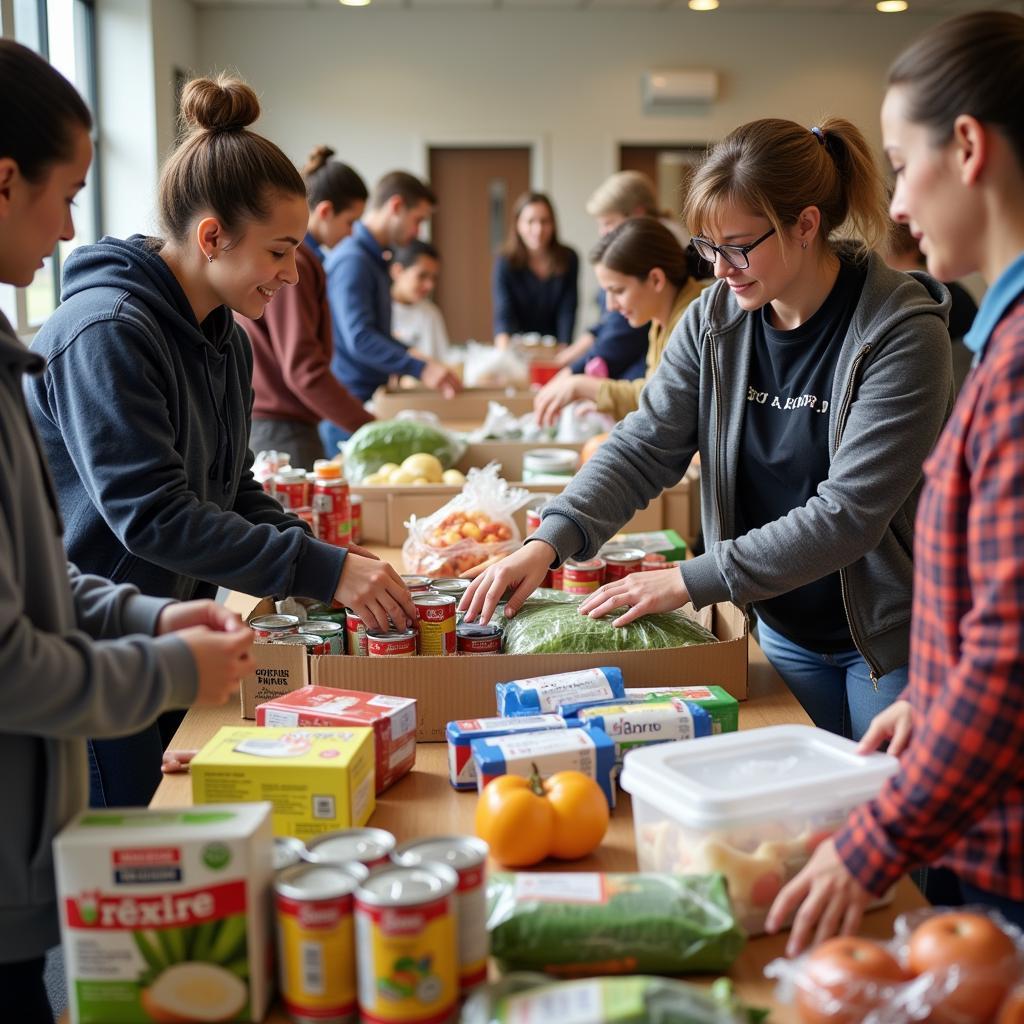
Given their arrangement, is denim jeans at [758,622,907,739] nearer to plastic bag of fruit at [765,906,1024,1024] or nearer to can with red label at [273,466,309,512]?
plastic bag of fruit at [765,906,1024,1024]

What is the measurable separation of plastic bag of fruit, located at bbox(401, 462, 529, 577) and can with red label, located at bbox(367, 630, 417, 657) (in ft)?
2.29

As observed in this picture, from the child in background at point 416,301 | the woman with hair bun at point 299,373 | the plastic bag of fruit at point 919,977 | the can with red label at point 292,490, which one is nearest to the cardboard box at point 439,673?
the plastic bag of fruit at point 919,977

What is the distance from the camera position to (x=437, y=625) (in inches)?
65.9

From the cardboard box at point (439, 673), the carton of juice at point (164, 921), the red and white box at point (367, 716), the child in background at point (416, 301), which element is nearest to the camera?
the carton of juice at point (164, 921)

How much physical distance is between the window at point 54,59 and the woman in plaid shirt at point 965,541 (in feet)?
13.8

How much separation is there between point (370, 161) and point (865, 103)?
3981 millimetres

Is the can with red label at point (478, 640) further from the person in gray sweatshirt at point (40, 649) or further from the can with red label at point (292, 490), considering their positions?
the can with red label at point (292, 490)

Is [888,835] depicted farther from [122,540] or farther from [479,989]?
[122,540]

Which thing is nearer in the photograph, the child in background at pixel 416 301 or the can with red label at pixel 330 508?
the can with red label at pixel 330 508

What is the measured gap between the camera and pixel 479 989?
955 mm

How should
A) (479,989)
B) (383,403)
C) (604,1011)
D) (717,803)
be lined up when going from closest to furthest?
(604,1011)
(479,989)
(717,803)
(383,403)

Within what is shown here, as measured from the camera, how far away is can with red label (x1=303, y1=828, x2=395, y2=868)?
1.02 m

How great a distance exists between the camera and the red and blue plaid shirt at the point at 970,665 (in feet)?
3.02

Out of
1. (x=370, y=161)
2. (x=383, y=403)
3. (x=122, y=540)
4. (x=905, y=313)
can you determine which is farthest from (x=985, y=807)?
(x=370, y=161)
